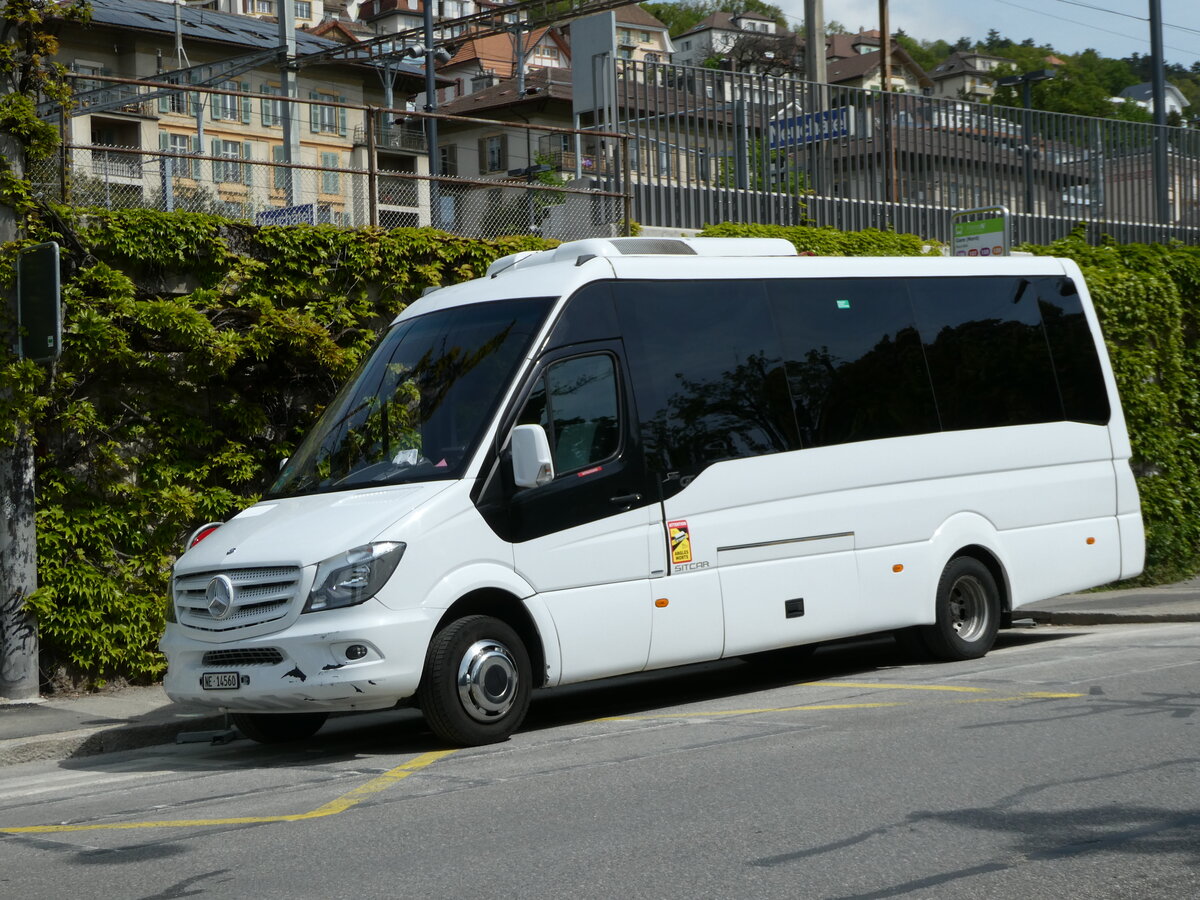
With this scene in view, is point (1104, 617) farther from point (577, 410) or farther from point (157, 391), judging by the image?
point (157, 391)

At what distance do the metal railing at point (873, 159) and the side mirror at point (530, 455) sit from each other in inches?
366

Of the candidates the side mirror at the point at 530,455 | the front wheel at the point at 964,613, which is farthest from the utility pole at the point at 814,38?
the side mirror at the point at 530,455

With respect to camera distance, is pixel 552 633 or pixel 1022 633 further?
pixel 1022 633

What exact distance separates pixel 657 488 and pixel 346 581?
2245 mm

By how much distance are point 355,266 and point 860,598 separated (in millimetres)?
5302

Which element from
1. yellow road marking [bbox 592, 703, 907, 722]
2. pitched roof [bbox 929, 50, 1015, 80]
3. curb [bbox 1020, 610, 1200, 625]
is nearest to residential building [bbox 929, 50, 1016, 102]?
pitched roof [bbox 929, 50, 1015, 80]

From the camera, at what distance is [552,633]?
30.1 ft

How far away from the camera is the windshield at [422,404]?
924cm

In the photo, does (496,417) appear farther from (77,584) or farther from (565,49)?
(565,49)

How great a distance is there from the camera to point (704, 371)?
10414 millimetres

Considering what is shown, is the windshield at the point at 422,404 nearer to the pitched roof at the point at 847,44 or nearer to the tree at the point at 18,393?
the tree at the point at 18,393

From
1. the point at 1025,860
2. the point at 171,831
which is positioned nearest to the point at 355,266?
the point at 171,831

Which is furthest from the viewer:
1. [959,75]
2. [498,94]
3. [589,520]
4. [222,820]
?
[959,75]

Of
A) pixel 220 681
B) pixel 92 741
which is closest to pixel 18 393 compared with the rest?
pixel 92 741
